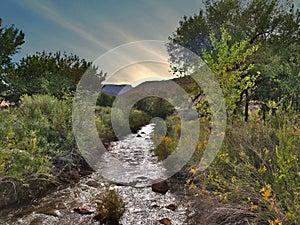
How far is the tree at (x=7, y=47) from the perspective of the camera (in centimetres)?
1591

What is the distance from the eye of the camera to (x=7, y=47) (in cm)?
1711

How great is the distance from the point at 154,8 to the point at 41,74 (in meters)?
11.7

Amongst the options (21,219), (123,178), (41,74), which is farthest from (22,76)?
(21,219)

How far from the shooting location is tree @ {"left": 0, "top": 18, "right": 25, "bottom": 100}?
15913 mm

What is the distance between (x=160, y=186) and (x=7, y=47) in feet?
57.7

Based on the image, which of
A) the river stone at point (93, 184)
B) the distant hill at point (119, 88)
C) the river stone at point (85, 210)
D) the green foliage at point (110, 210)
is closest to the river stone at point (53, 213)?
the river stone at point (85, 210)

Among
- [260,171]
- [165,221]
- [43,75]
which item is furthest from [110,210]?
[43,75]

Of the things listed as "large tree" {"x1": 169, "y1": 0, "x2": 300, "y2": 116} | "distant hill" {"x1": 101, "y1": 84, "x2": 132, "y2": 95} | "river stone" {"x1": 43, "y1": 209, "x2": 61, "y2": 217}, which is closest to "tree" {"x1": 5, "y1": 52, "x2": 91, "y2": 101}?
"distant hill" {"x1": 101, "y1": 84, "x2": 132, "y2": 95}

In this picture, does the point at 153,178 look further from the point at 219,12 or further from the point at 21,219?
the point at 219,12

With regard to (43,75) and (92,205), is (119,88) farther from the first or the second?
(43,75)

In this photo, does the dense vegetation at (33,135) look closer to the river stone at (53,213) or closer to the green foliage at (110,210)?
the river stone at (53,213)

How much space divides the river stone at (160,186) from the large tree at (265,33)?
538cm

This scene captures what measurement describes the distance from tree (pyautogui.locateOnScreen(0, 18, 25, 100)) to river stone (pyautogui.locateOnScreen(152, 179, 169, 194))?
570 inches

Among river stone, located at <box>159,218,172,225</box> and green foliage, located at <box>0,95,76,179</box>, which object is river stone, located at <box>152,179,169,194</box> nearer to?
river stone, located at <box>159,218,172,225</box>
